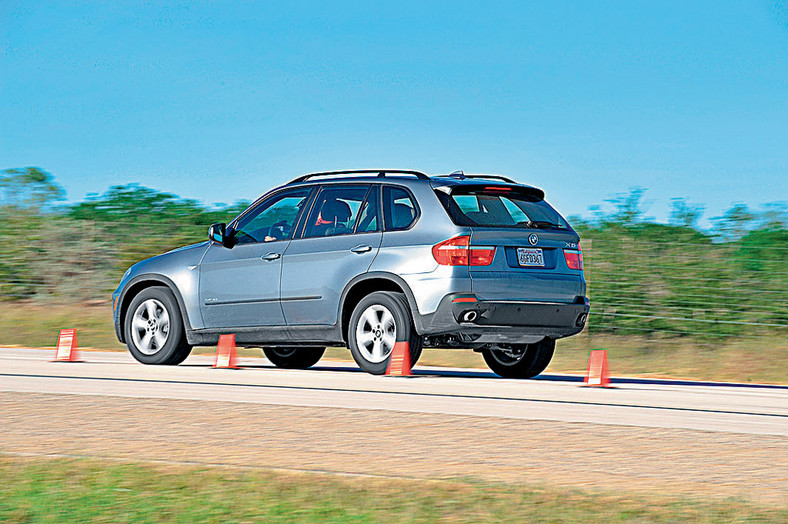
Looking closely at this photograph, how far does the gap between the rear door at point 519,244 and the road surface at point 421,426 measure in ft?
3.00

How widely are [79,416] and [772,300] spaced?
1212 cm

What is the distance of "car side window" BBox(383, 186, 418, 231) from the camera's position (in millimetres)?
11719

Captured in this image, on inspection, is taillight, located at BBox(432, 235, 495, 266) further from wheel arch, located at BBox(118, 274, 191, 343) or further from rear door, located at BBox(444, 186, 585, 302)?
wheel arch, located at BBox(118, 274, 191, 343)

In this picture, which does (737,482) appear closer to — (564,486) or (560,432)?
(564,486)

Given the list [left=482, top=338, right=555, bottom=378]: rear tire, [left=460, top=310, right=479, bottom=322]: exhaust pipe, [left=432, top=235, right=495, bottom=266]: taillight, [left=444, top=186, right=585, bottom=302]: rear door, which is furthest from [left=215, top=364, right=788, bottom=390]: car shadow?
[left=432, top=235, right=495, bottom=266]: taillight

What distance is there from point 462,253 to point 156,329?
13.3 ft

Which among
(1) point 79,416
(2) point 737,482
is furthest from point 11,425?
(2) point 737,482

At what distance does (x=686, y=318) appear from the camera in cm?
1830

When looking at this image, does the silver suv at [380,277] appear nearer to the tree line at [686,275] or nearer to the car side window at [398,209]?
the car side window at [398,209]

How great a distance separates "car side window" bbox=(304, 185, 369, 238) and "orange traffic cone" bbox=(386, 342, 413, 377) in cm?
138

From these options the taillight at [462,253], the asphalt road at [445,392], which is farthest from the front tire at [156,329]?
the taillight at [462,253]

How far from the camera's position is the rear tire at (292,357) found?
14.0 m

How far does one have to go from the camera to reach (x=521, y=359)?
1266 cm

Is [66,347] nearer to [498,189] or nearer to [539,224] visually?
[498,189]
